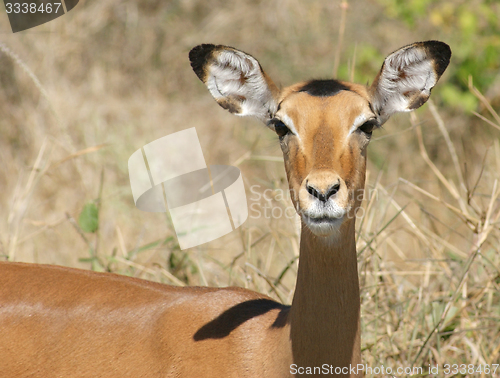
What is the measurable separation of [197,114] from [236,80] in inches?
255

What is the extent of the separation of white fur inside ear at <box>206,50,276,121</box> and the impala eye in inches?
9.2

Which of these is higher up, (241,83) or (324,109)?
(241,83)

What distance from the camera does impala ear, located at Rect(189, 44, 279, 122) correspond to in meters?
3.32

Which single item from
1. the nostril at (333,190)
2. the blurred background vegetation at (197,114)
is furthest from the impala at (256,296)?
the blurred background vegetation at (197,114)

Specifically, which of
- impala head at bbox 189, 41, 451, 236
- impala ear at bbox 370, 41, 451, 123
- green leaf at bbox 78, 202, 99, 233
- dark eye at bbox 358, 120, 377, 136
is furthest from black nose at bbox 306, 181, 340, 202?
green leaf at bbox 78, 202, 99, 233

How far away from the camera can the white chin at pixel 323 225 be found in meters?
2.76

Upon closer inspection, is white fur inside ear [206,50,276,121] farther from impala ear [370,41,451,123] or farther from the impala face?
impala ear [370,41,451,123]

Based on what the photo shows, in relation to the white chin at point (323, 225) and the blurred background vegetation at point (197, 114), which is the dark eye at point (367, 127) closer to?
the white chin at point (323, 225)

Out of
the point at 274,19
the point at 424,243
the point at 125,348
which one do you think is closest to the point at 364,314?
the point at 424,243

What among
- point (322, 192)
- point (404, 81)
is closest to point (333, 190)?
point (322, 192)

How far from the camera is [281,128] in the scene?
323 centimetres

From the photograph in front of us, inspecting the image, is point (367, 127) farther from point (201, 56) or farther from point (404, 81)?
point (201, 56)

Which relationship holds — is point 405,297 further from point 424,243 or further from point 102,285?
point 102,285

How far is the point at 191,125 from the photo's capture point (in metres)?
9.64
